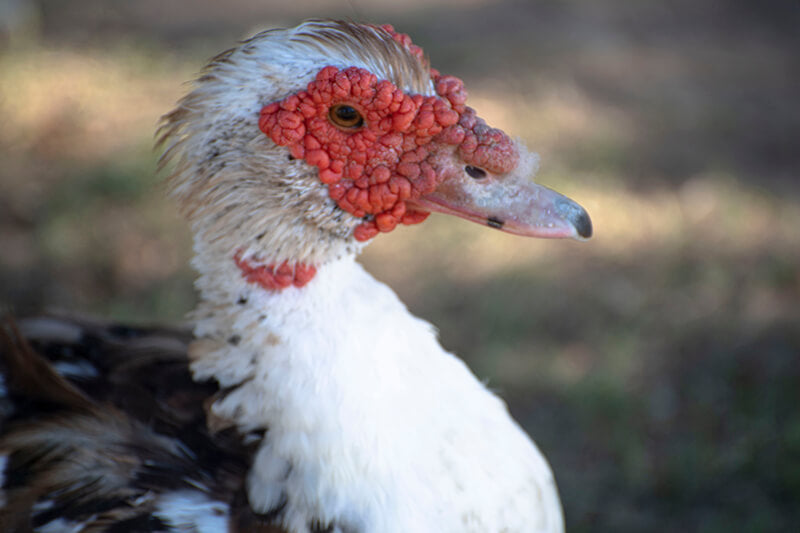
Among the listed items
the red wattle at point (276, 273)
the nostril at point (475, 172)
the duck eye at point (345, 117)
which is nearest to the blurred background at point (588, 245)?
the duck eye at point (345, 117)

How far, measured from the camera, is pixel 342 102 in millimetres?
1625

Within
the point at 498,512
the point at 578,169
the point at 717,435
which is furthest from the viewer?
the point at 578,169

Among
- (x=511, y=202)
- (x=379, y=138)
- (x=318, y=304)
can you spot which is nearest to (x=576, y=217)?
(x=511, y=202)

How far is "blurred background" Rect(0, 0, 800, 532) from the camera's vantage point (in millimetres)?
3180

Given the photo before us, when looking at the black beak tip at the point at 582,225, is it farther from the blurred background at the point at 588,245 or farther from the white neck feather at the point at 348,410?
the blurred background at the point at 588,245

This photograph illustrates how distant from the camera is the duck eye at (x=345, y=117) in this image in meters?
1.64

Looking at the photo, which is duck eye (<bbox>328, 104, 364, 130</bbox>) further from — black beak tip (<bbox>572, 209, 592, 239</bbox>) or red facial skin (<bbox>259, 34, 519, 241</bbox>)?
black beak tip (<bbox>572, 209, 592, 239</bbox>)

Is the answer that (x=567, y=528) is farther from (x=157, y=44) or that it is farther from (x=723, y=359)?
(x=157, y=44)

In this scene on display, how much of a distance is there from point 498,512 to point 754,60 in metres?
5.65

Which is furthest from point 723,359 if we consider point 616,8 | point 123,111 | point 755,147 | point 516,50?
point 616,8

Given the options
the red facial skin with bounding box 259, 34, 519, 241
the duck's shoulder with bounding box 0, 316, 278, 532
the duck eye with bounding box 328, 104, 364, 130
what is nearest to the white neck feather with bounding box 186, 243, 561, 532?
the duck's shoulder with bounding box 0, 316, 278, 532

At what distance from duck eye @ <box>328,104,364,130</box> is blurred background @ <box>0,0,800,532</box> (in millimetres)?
423

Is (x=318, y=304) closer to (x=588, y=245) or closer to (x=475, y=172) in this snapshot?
(x=475, y=172)

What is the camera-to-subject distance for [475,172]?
1681mm
